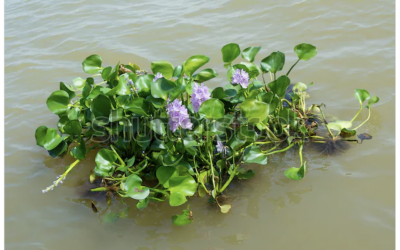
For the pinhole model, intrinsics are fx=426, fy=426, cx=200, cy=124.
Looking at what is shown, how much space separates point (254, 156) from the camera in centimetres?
219

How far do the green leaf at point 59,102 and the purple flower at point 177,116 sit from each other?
2.49ft

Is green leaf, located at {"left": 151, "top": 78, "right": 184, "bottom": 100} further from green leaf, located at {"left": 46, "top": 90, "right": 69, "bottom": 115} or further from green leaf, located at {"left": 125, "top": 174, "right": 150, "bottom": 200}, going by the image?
green leaf, located at {"left": 46, "top": 90, "right": 69, "bottom": 115}

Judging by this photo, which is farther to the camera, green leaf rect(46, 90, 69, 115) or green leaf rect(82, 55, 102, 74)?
green leaf rect(82, 55, 102, 74)

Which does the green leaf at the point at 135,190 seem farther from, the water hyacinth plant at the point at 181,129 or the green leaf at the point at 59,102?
the green leaf at the point at 59,102

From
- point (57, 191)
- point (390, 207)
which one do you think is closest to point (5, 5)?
point (57, 191)

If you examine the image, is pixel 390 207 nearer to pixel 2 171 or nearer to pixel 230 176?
pixel 230 176

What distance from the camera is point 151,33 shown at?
14.0 feet

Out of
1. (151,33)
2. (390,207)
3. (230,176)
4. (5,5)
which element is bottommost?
(390,207)

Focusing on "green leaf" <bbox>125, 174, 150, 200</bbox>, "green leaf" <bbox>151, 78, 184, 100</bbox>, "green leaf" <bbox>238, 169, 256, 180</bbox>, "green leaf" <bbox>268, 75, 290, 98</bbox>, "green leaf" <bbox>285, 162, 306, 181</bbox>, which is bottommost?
"green leaf" <bbox>238, 169, 256, 180</bbox>

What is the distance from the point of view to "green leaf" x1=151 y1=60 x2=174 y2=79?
2.25 m

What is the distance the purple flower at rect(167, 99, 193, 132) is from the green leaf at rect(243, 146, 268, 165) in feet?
1.13

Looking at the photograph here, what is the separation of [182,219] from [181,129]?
440 millimetres

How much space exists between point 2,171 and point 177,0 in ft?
9.58

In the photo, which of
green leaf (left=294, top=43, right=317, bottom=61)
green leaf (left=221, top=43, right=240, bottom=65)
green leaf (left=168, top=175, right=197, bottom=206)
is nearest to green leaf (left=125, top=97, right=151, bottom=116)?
green leaf (left=168, top=175, right=197, bottom=206)
